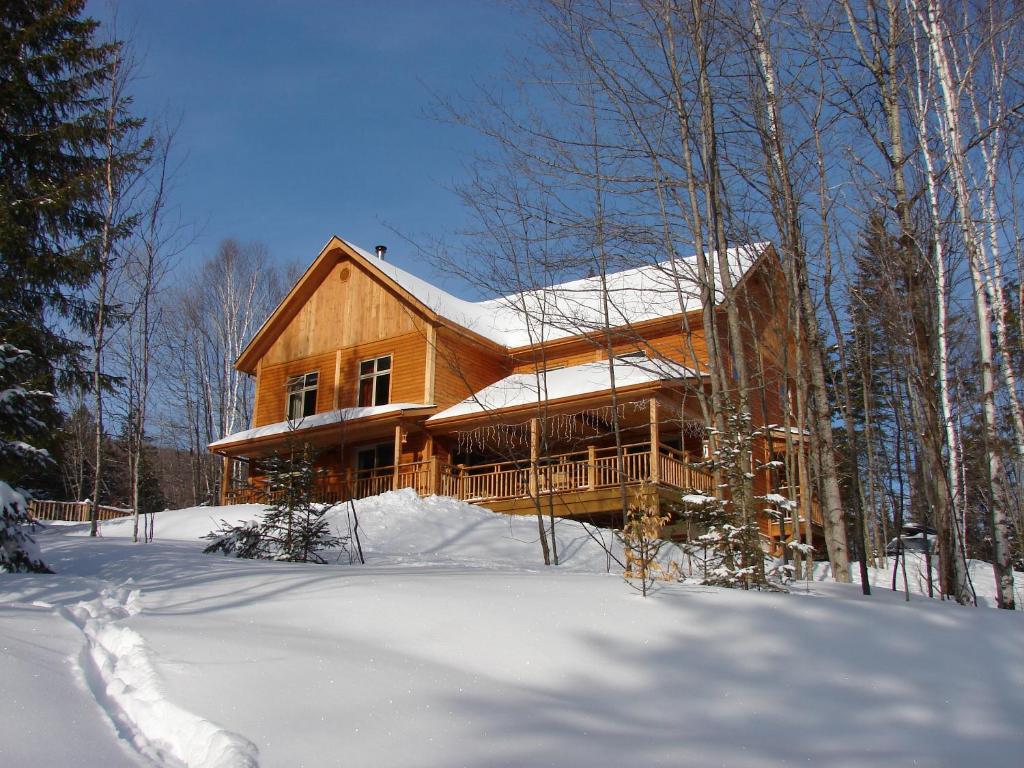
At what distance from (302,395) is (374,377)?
2.66 m

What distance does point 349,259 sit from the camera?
22.6 m

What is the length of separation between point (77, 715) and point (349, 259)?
64.9ft

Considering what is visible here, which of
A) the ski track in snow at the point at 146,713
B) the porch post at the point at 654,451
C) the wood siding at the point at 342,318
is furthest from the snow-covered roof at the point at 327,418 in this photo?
the ski track in snow at the point at 146,713

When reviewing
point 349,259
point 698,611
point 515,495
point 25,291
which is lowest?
point 698,611

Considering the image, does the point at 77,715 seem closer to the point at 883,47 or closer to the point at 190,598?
the point at 190,598

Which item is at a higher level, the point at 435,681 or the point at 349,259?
the point at 349,259

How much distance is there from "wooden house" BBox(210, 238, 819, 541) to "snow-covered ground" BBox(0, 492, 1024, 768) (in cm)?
956

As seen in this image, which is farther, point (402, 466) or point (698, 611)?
point (402, 466)

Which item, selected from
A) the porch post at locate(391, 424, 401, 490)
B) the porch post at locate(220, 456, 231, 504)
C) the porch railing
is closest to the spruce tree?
the porch railing

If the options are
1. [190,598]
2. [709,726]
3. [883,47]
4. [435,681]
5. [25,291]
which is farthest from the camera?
[25,291]

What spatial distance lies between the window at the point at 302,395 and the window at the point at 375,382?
1.80 m

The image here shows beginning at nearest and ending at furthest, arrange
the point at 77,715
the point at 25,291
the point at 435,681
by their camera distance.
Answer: the point at 77,715
the point at 435,681
the point at 25,291

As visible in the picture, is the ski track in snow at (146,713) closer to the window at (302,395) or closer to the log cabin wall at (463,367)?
the log cabin wall at (463,367)

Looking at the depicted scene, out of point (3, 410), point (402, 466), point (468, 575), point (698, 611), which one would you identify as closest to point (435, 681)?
point (698, 611)
